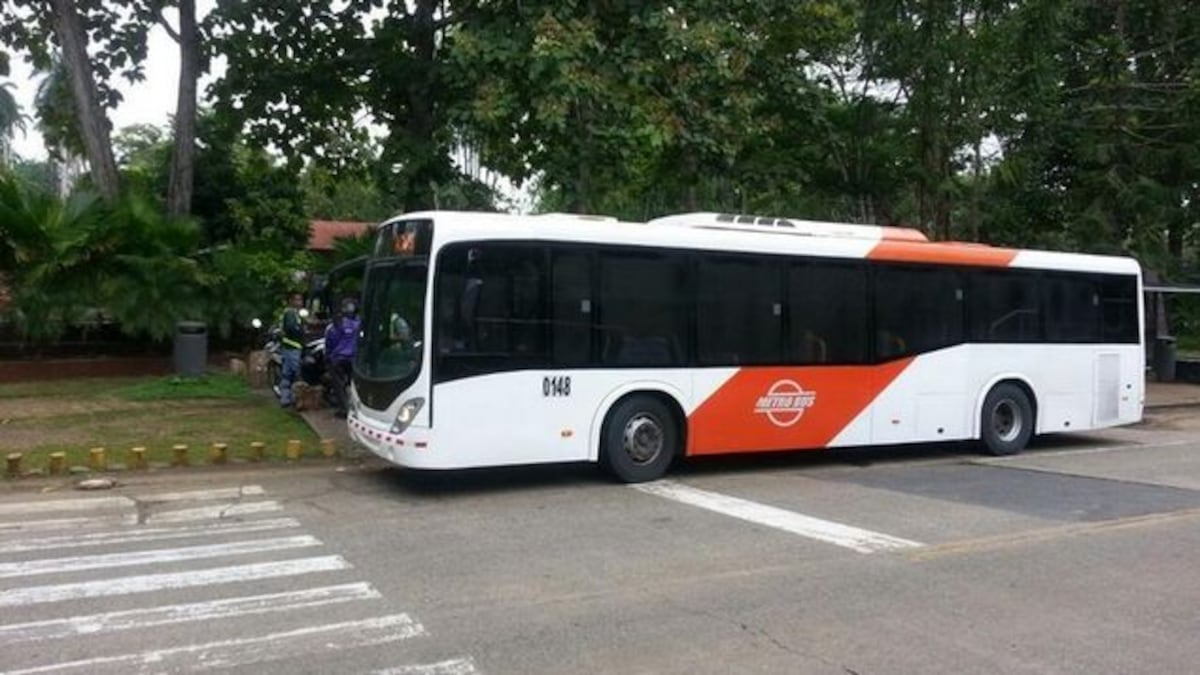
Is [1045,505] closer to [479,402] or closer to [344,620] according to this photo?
[479,402]

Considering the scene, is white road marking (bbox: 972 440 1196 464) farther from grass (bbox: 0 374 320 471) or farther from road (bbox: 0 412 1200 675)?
grass (bbox: 0 374 320 471)

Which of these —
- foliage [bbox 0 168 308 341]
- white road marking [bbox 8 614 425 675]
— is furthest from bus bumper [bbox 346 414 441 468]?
foliage [bbox 0 168 308 341]

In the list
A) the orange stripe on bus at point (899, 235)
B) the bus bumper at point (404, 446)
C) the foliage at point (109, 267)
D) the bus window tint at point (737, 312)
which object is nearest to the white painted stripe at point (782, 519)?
the bus window tint at point (737, 312)

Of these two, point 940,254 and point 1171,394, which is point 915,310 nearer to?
point 940,254

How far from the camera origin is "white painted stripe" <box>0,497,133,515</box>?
9.95 metres

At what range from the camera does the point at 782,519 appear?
9477 mm

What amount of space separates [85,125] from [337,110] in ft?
14.9

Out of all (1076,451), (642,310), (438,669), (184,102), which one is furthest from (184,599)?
(184,102)

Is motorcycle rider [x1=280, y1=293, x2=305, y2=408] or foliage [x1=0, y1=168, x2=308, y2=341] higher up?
foliage [x1=0, y1=168, x2=308, y2=341]

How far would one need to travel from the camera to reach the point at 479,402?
10.5 metres

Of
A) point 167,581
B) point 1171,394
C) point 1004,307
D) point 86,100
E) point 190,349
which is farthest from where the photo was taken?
point 1171,394

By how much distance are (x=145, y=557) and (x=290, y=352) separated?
7.98 meters

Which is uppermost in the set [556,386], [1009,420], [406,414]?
[556,386]

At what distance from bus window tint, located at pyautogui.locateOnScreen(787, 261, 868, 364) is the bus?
0.02 meters
